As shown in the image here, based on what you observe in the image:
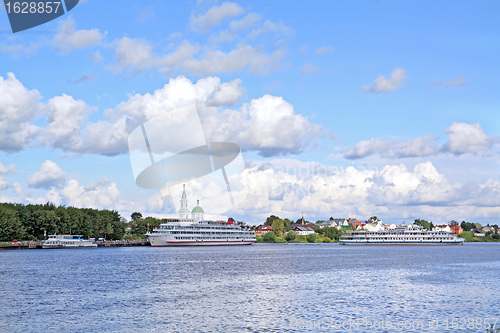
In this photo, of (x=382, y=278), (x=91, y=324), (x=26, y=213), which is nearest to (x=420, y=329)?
(x=91, y=324)

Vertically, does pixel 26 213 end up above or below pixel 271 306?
above

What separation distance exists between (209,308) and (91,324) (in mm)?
11590

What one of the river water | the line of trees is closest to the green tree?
the line of trees

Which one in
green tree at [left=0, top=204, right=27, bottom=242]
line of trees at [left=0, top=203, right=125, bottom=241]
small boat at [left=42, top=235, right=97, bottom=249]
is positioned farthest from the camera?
small boat at [left=42, top=235, right=97, bottom=249]

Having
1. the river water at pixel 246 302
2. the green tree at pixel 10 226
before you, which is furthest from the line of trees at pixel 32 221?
the river water at pixel 246 302

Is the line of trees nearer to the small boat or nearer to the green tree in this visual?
the green tree

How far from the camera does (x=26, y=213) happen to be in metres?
173

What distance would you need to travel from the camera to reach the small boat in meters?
175

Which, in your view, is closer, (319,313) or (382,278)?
(319,313)

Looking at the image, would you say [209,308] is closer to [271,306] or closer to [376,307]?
[271,306]

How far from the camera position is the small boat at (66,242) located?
175000 mm

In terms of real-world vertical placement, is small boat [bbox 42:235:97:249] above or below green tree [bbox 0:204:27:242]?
below

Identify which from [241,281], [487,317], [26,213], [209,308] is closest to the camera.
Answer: [487,317]

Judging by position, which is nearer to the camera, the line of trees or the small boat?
the line of trees
